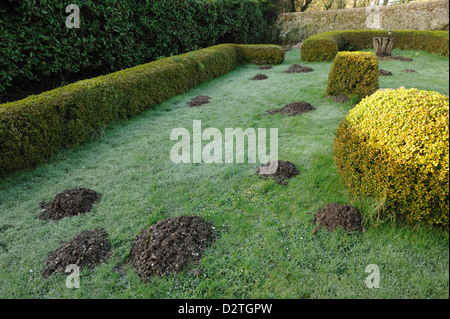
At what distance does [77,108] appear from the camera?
5941 mm

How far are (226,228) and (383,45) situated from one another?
588 inches

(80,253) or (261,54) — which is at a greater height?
(261,54)

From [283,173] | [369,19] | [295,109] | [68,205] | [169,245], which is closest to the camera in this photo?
[169,245]

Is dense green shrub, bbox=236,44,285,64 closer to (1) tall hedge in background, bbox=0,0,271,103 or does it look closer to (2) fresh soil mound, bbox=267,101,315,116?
(1) tall hedge in background, bbox=0,0,271,103

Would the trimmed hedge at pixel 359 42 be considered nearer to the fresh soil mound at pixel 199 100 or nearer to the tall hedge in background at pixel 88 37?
the tall hedge in background at pixel 88 37

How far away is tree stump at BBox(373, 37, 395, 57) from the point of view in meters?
13.8

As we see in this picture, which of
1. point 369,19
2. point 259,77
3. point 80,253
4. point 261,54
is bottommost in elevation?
point 80,253

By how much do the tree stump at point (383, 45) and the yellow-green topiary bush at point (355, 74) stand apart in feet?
26.6

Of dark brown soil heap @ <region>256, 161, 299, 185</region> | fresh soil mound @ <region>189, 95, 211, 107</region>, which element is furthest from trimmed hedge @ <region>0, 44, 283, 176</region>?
dark brown soil heap @ <region>256, 161, 299, 185</region>

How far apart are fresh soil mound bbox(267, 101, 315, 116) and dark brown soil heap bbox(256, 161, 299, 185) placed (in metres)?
2.97

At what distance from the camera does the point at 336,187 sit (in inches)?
160

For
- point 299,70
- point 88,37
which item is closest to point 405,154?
point 88,37

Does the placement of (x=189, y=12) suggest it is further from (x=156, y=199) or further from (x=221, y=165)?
(x=156, y=199)

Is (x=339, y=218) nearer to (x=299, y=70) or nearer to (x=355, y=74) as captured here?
(x=355, y=74)
